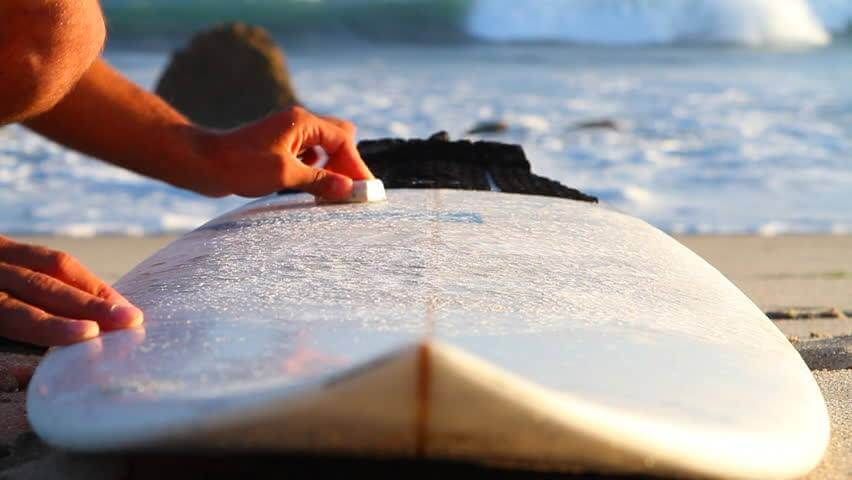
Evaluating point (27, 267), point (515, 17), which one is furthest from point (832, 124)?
point (515, 17)

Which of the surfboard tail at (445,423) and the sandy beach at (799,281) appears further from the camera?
the sandy beach at (799,281)

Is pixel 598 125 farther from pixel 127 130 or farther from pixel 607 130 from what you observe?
pixel 127 130

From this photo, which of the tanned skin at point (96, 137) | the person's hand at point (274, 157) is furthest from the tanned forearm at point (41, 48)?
the person's hand at point (274, 157)

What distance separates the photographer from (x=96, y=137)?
8.43 feet

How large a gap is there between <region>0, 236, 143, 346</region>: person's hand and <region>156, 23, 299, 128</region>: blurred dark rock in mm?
6437

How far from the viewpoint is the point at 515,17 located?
2011 centimetres

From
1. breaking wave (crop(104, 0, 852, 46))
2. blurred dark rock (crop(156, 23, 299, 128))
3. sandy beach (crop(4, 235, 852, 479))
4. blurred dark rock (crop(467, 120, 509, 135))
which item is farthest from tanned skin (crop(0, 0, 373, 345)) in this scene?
breaking wave (crop(104, 0, 852, 46))

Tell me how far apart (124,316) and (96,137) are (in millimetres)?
1048

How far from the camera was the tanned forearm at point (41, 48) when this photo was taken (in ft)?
6.16

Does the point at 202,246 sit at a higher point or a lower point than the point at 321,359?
higher

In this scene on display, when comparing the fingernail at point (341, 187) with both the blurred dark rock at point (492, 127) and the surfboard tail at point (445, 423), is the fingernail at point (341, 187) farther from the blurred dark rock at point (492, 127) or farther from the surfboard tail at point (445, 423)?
the blurred dark rock at point (492, 127)

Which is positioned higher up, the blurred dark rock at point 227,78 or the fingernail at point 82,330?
the blurred dark rock at point 227,78

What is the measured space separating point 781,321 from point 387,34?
16.8m

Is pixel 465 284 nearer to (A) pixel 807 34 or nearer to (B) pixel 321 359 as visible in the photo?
(B) pixel 321 359
